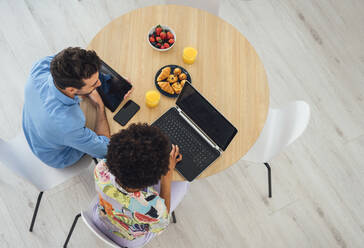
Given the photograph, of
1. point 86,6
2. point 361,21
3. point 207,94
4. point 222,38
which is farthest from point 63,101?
point 361,21

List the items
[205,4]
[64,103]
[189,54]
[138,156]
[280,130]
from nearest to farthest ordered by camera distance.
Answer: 1. [138,156]
2. [64,103]
3. [189,54]
4. [280,130]
5. [205,4]

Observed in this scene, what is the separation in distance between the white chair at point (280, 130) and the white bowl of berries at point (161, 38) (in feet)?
2.47

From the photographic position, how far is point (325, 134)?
251cm

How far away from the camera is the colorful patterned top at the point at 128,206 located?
1345mm

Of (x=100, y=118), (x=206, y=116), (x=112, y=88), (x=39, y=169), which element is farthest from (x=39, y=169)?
(x=206, y=116)

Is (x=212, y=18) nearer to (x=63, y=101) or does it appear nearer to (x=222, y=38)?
(x=222, y=38)

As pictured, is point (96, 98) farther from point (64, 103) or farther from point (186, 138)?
point (186, 138)

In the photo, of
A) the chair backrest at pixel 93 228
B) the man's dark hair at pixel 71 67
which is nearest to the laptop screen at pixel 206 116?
the man's dark hair at pixel 71 67

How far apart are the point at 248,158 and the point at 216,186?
519mm

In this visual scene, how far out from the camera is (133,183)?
124 centimetres

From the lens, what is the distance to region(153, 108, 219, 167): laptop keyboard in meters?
1.62

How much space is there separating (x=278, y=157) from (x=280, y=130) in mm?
653

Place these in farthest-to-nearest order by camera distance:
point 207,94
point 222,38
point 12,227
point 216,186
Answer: point 216,186, point 12,227, point 222,38, point 207,94

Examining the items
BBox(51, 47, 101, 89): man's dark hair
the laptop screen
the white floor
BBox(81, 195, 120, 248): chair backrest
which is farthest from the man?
the white floor
